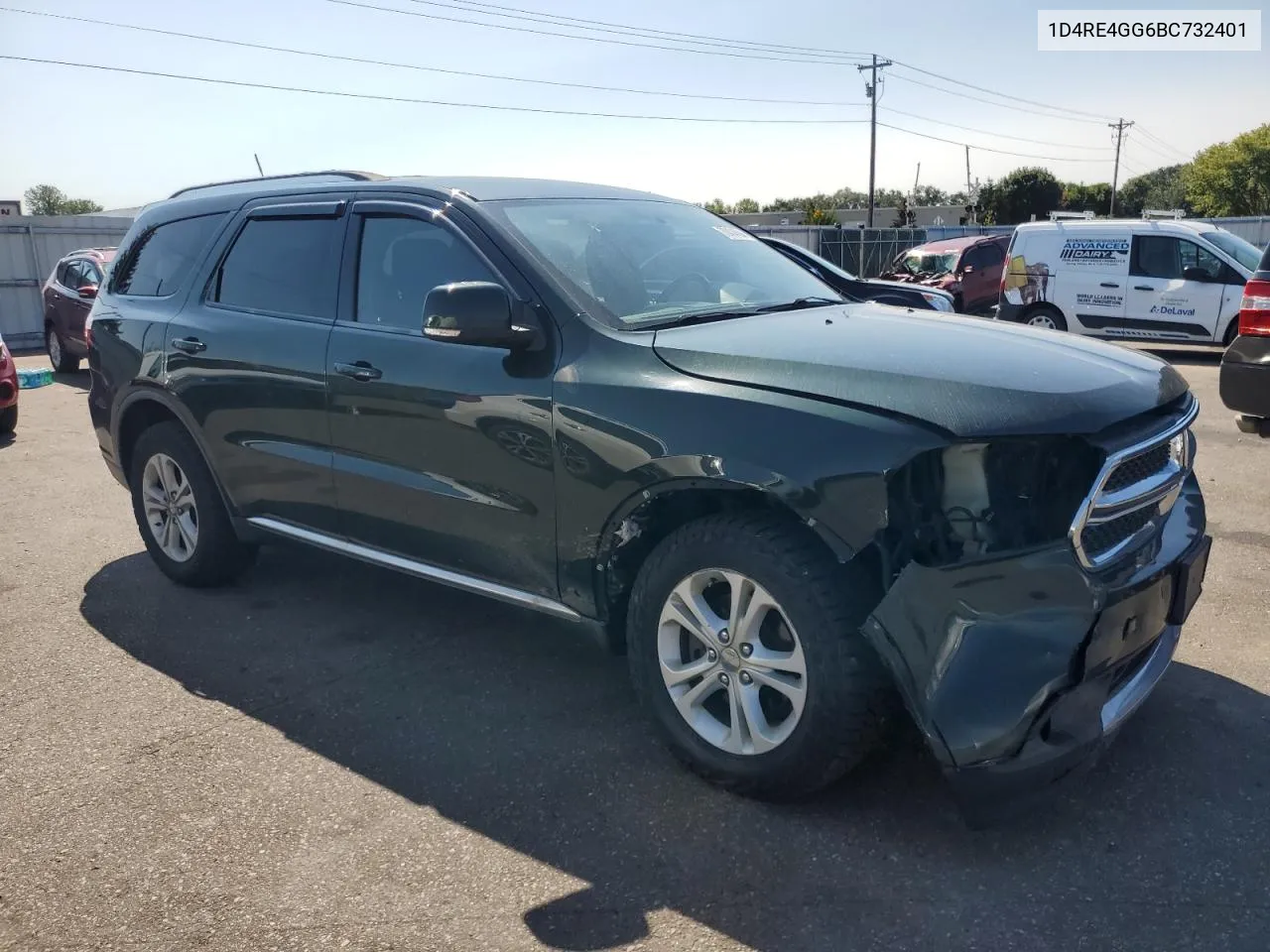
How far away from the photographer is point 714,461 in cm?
295

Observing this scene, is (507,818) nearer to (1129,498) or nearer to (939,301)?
(1129,498)

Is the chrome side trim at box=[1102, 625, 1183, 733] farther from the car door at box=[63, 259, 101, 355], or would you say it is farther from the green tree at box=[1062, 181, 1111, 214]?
the green tree at box=[1062, 181, 1111, 214]

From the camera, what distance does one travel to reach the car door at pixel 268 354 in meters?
4.22

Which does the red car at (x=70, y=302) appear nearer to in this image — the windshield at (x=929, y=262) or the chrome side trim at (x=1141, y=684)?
the windshield at (x=929, y=262)

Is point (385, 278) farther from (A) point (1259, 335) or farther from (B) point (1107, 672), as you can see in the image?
(A) point (1259, 335)

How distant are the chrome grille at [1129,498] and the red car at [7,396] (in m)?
9.72

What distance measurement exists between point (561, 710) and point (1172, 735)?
1999 millimetres

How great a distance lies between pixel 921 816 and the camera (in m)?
3.03

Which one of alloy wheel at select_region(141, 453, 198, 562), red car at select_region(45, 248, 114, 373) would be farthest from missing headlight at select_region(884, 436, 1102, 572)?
red car at select_region(45, 248, 114, 373)

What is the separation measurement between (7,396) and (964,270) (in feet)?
47.2

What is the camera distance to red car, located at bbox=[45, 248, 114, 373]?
1362 cm

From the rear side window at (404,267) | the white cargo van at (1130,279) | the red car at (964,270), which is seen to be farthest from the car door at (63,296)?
the red car at (964,270)

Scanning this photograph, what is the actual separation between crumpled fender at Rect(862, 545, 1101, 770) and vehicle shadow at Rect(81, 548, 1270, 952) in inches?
16.0

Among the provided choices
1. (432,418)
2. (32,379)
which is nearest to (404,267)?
(432,418)
